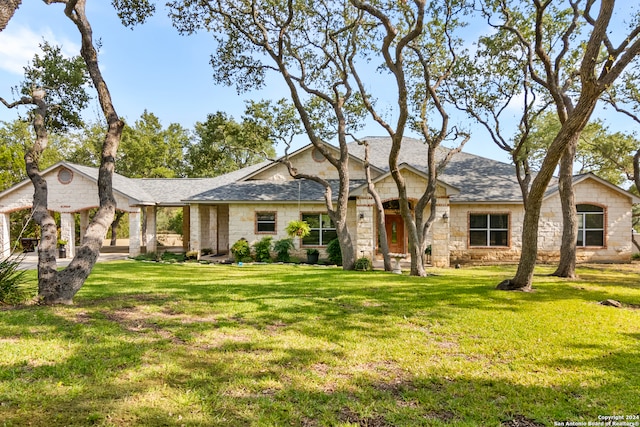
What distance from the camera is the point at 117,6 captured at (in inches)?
407

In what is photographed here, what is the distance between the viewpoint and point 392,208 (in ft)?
59.4

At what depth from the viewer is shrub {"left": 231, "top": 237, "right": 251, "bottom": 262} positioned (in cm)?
1722

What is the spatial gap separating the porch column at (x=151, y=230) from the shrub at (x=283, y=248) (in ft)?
26.0

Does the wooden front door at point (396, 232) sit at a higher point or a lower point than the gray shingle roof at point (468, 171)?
lower

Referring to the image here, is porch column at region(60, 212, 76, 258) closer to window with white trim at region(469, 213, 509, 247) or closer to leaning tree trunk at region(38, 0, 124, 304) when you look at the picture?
leaning tree trunk at region(38, 0, 124, 304)

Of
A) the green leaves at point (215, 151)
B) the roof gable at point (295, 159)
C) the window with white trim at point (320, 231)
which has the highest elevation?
the green leaves at point (215, 151)

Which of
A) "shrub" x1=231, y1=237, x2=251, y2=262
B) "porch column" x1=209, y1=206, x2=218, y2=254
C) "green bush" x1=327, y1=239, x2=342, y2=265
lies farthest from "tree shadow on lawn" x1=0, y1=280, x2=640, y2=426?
"porch column" x1=209, y1=206, x2=218, y2=254

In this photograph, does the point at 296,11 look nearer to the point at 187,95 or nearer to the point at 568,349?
the point at 187,95

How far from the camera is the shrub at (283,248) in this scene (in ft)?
55.4

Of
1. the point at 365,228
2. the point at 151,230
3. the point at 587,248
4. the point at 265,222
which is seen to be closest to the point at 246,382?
the point at 365,228

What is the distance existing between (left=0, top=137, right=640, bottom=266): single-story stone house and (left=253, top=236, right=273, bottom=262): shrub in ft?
2.27

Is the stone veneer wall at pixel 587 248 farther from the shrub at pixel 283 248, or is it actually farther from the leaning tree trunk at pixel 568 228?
the shrub at pixel 283 248

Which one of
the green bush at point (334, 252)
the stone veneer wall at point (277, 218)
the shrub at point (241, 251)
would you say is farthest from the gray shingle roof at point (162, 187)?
the green bush at point (334, 252)

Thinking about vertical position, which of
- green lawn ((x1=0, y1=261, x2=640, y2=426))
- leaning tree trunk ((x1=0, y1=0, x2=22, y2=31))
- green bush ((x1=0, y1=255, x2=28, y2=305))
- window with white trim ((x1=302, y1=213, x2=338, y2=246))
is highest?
leaning tree trunk ((x1=0, y1=0, x2=22, y2=31))
